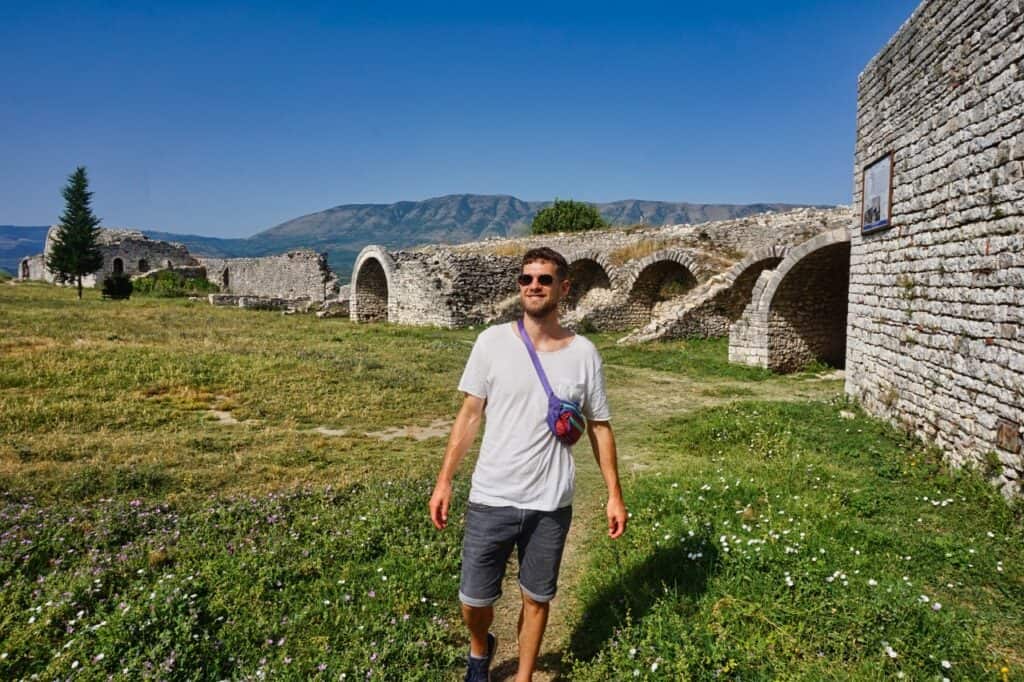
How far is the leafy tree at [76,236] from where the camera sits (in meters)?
34.8

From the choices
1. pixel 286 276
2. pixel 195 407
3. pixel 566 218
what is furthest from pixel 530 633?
pixel 566 218

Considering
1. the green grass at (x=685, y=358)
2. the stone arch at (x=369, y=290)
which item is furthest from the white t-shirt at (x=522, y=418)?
the stone arch at (x=369, y=290)

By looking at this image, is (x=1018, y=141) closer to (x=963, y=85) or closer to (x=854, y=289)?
(x=963, y=85)

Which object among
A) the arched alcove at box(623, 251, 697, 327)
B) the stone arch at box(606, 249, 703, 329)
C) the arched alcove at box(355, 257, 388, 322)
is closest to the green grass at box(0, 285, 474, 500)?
the stone arch at box(606, 249, 703, 329)

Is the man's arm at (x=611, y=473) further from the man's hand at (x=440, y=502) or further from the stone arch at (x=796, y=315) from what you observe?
the stone arch at (x=796, y=315)

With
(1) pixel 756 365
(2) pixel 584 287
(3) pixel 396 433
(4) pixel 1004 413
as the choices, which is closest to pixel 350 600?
(3) pixel 396 433

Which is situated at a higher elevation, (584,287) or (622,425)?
(584,287)

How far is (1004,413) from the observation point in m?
4.93

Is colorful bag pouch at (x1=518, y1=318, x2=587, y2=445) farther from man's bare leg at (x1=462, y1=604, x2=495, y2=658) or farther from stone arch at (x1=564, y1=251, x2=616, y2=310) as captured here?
stone arch at (x1=564, y1=251, x2=616, y2=310)

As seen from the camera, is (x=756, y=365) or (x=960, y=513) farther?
(x=756, y=365)

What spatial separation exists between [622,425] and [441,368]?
17.4 ft

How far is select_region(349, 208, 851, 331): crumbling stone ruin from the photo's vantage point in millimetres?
18953

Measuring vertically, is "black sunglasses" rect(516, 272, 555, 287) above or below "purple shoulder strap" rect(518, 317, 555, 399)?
above

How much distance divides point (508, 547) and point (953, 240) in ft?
19.4
